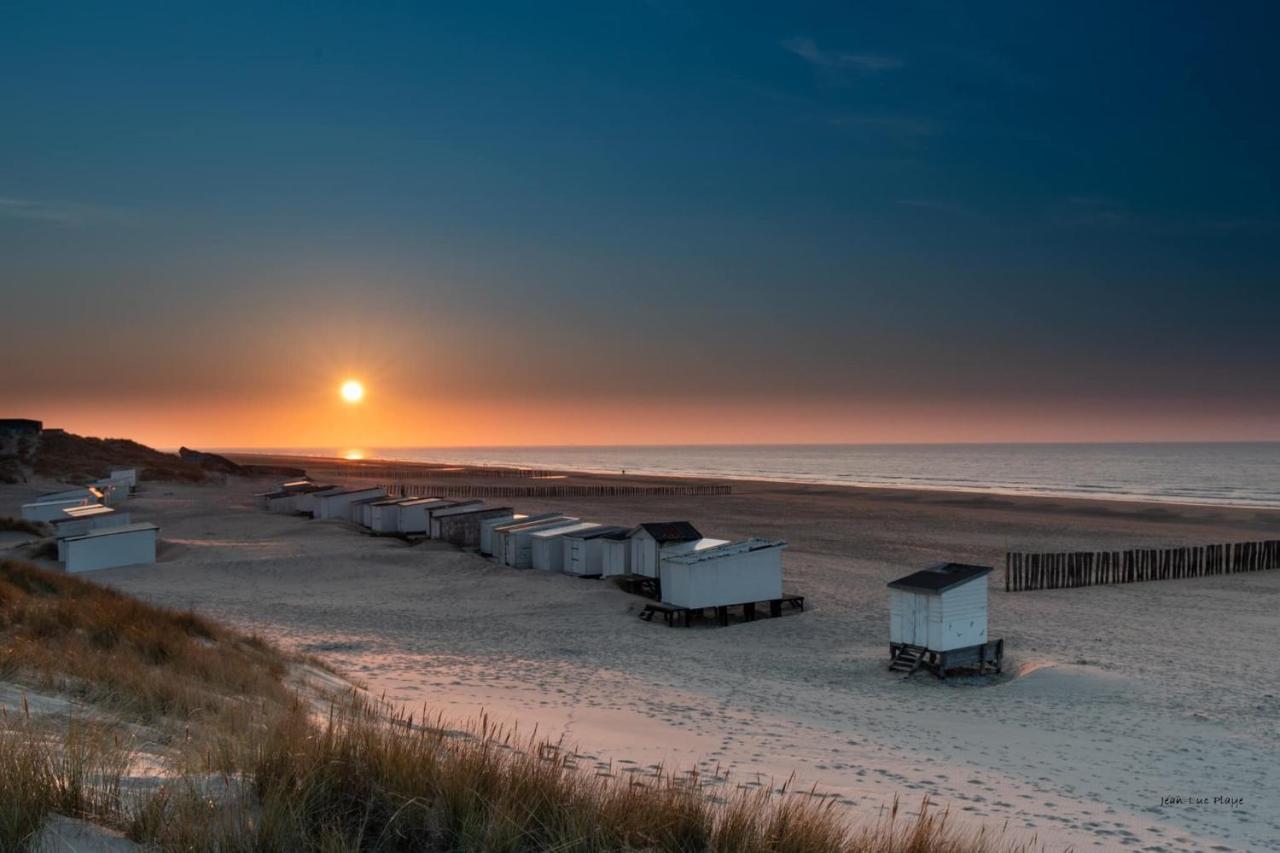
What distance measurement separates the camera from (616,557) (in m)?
32.0

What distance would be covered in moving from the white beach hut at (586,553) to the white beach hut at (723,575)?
6318 mm

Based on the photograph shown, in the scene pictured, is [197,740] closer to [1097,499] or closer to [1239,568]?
[1239,568]

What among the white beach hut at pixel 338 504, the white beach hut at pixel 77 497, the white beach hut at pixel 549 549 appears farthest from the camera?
the white beach hut at pixel 338 504

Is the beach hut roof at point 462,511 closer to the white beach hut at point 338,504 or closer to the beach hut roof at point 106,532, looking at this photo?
the white beach hut at point 338,504

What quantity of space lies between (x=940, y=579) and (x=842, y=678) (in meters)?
3.31

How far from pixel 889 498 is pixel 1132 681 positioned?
6300 cm

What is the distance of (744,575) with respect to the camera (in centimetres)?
2644

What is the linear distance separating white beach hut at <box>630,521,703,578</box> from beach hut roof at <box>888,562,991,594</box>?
10.1m

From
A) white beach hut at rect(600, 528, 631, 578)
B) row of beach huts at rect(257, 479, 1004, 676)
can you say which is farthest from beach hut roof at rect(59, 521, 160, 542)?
white beach hut at rect(600, 528, 631, 578)

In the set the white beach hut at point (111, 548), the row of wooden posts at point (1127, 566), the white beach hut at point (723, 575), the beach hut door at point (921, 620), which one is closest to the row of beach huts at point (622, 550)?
the white beach hut at point (723, 575)

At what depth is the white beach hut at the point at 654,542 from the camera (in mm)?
30188

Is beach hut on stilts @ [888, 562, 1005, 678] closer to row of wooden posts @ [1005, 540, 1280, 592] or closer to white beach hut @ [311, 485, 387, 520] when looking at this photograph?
row of wooden posts @ [1005, 540, 1280, 592]

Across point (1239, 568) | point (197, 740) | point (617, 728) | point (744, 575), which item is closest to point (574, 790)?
point (197, 740)

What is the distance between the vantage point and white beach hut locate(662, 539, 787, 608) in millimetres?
25625
